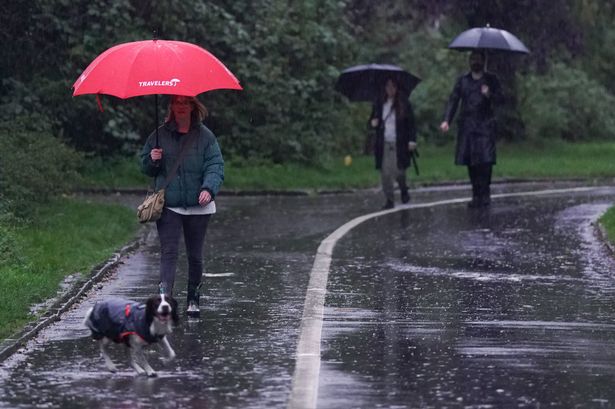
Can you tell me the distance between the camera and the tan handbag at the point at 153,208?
35.3 ft

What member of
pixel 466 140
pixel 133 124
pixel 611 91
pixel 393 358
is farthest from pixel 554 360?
pixel 611 91

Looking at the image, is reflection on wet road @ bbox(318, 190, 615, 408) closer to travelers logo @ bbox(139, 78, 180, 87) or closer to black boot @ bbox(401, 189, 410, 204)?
travelers logo @ bbox(139, 78, 180, 87)

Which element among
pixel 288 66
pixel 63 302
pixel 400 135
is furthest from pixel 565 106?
pixel 63 302

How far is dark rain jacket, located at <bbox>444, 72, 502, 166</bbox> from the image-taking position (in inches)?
801

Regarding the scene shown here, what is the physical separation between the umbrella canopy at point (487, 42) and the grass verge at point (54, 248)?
16.8 ft

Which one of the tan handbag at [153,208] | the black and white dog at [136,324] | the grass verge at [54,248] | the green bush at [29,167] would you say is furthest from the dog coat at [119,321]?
the green bush at [29,167]

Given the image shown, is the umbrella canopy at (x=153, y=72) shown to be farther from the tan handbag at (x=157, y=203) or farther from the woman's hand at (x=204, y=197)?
the woman's hand at (x=204, y=197)

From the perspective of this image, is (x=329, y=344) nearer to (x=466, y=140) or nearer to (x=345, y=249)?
(x=345, y=249)

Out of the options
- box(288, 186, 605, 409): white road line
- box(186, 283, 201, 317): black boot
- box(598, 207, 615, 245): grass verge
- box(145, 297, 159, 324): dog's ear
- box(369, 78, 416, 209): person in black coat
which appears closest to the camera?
box(288, 186, 605, 409): white road line

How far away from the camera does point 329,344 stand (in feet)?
32.4

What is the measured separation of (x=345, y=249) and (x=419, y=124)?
23259 mm

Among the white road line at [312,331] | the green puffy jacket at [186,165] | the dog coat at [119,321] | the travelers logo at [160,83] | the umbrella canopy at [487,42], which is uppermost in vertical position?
the umbrella canopy at [487,42]

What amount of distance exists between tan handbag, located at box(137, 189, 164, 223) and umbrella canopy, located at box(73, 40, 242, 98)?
76 centimetres

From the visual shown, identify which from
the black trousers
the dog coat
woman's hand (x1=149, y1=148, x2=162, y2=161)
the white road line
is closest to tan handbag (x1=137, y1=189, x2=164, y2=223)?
woman's hand (x1=149, y1=148, x2=162, y2=161)
